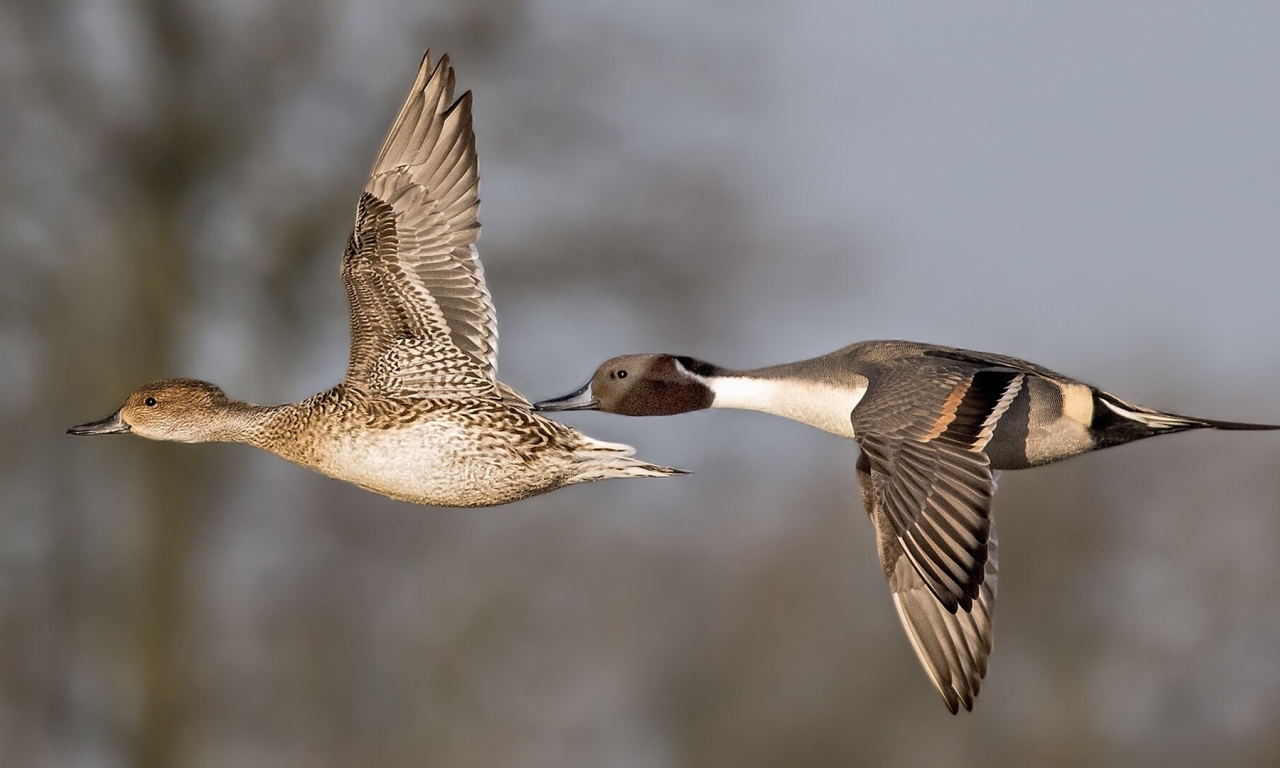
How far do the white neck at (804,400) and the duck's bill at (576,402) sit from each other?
0.33 meters

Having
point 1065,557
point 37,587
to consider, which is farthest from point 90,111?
point 1065,557

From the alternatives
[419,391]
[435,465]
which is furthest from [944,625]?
[419,391]

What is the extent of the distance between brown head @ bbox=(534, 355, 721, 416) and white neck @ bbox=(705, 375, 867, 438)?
0.13 metres

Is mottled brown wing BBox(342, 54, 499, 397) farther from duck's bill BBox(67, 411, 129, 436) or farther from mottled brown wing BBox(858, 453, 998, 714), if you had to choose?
mottled brown wing BBox(858, 453, 998, 714)

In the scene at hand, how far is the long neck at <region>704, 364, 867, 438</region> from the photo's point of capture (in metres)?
4.06

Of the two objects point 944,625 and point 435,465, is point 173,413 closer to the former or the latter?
point 435,465

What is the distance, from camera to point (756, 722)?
1112cm

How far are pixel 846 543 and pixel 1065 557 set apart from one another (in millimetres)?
1512

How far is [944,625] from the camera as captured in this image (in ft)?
12.9

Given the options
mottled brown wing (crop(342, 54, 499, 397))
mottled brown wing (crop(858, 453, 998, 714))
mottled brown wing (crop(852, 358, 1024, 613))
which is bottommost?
mottled brown wing (crop(858, 453, 998, 714))

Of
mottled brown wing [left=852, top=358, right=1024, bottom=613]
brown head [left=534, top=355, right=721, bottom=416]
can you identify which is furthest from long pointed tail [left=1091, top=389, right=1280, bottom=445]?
brown head [left=534, top=355, right=721, bottom=416]

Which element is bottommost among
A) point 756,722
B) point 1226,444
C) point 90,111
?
point 756,722

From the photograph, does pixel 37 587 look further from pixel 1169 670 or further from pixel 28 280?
pixel 1169 670

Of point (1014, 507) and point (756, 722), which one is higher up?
point (1014, 507)
